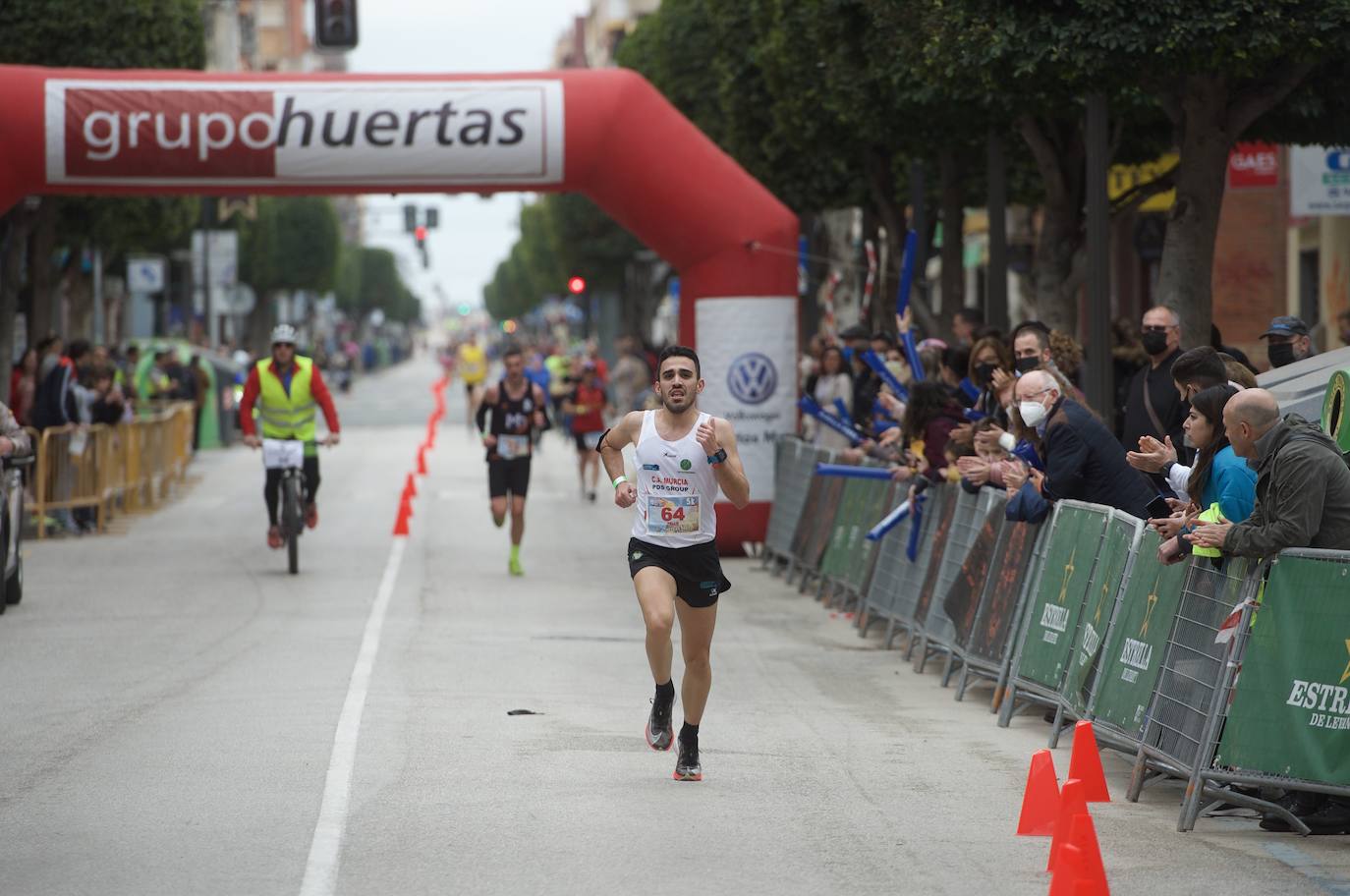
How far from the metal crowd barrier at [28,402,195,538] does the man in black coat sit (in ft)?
43.7

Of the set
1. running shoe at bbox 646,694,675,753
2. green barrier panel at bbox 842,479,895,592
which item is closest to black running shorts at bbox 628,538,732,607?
running shoe at bbox 646,694,675,753

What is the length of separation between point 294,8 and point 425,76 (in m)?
119

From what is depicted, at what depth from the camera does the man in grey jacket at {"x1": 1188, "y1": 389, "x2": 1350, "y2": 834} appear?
26.2ft

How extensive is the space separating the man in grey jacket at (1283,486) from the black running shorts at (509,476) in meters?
10.7

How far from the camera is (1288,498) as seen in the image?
8023mm

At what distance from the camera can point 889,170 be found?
28047mm

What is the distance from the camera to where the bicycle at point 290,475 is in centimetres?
1800

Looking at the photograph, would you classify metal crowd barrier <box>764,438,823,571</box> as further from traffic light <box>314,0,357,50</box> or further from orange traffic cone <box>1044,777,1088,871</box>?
orange traffic cone <box>1044,777,1088,871</box>

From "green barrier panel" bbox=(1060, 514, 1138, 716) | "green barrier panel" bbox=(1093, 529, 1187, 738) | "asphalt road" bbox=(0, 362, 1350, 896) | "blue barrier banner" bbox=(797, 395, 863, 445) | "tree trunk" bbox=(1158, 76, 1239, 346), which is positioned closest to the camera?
"asphalt road" bbox=(0, 362, 1350, 896)

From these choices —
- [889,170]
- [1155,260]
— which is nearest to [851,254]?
[1155,260]

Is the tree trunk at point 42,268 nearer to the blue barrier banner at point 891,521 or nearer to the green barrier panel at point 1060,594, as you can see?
the blue barrier banner at point 891,521

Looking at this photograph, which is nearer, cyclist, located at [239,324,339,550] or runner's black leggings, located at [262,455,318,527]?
cyclist, located at [239,324,339,550]

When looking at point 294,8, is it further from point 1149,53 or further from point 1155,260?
point 1149,53

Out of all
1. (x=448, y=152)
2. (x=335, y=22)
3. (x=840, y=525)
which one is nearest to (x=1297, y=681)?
(x=840, y=525)
